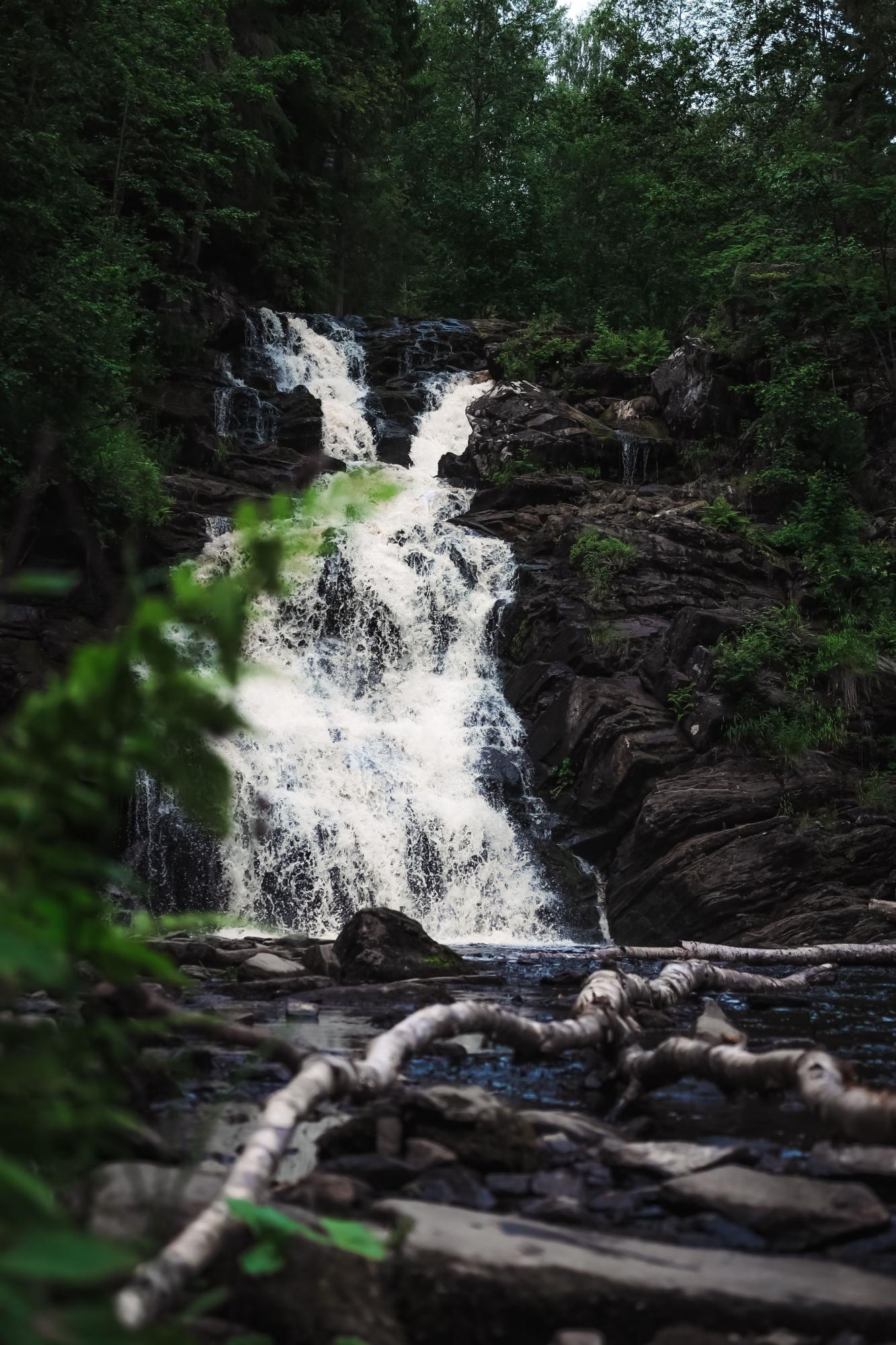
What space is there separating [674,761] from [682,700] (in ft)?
3.95

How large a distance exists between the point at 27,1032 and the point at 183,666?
22.0 inches

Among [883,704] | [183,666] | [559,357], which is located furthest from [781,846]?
[559,357]

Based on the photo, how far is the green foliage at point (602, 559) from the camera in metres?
18.8

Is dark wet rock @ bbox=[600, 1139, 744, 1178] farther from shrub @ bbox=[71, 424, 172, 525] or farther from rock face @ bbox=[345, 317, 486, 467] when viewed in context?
rock face @ bbox=[345, 317, 486, 467]

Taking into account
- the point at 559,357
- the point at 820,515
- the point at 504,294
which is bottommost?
the point at 820,515

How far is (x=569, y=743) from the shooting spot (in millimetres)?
16484

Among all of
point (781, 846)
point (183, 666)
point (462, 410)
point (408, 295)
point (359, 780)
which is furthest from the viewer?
point (408, 295)

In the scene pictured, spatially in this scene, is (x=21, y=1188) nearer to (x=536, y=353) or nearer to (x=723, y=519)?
(x=723, y=519)

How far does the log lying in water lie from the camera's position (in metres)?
10.0

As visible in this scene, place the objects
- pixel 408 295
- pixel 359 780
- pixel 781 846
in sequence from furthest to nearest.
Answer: pixel 408 295, pixel 359 780, pixel 781 846

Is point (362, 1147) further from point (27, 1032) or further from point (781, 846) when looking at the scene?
point (781, 846)

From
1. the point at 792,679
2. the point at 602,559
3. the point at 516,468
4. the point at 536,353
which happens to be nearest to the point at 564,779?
the point at 792,679

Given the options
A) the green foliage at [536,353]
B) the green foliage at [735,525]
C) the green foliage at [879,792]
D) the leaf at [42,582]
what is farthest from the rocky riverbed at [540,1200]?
the green foliage at [536,353]

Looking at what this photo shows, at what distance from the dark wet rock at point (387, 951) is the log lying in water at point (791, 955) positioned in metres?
1.85
